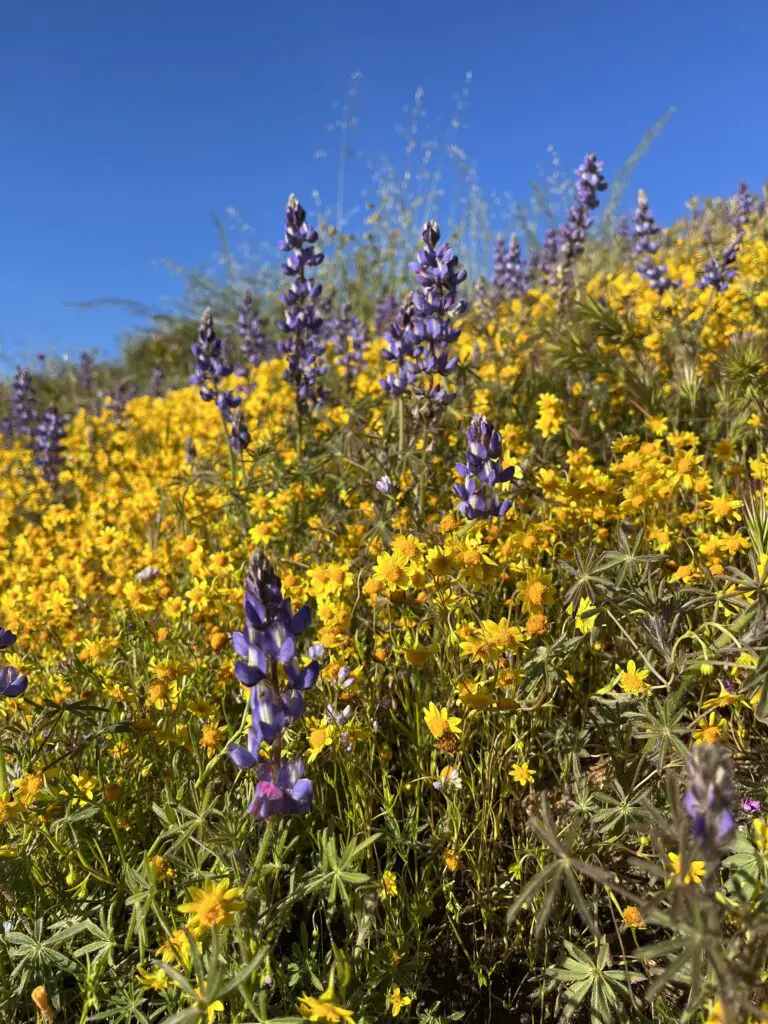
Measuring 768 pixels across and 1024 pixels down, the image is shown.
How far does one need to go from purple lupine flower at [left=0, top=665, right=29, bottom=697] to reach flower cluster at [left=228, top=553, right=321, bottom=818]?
0.82m

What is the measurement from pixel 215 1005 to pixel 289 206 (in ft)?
14.1

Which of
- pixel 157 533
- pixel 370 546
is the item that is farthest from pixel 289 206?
pixel 370 546

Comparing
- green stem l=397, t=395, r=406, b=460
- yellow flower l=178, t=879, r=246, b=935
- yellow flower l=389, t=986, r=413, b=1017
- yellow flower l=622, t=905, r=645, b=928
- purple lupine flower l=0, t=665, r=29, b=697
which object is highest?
green stem l=397, t=395, r=406, b=460

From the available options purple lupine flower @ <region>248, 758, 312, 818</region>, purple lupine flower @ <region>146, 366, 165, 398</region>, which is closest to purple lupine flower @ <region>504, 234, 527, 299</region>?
purple lupine flower @ <region>146, 366, 165, 398</region>

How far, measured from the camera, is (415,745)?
2094 millimetres

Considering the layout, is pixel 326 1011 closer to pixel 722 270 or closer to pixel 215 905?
pixel 215 905

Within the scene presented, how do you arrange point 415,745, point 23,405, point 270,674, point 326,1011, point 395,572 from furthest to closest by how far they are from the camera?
point 23,405, point 415,745, point 395,572, point 270,674, point 326,1011

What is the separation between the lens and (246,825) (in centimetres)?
159

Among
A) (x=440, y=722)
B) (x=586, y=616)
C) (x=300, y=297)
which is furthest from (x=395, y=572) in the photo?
(x=300, y=297)

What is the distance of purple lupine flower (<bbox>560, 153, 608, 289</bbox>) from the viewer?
5.88 m

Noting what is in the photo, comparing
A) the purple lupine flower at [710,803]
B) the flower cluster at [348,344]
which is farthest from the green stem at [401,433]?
the flower cluster at [348,344]

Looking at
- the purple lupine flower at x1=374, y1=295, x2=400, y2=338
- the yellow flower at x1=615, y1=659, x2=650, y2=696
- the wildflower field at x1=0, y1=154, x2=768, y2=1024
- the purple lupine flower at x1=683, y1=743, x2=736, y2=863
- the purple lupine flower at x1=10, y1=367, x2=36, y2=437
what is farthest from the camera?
the purple lupine flower at x1=374, y1=295, x2=400, y2=338

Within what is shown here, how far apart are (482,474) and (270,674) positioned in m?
1.12

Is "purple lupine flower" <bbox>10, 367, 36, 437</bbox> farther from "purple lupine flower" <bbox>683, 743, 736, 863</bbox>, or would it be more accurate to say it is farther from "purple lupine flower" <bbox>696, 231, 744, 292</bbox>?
"purple lupine flower" <bbox>683, 743, 736, 863</bbox>
